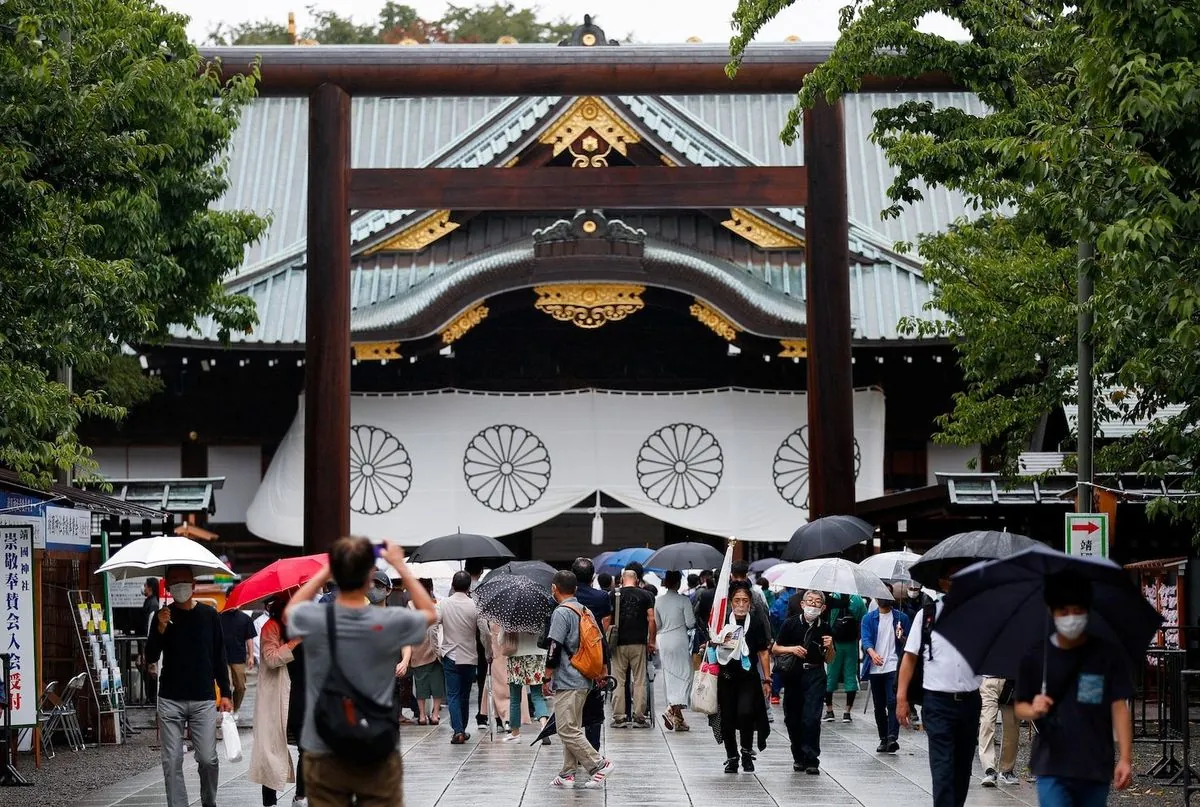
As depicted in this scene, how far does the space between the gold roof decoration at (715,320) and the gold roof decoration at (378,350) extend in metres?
4.25

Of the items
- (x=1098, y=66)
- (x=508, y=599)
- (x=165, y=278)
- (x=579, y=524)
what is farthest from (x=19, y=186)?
(x=579, y=524)

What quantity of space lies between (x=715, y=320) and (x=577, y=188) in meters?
5.11

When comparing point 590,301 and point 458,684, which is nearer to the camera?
point 458,684

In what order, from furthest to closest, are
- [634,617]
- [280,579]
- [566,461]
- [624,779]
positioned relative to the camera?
1. [566,461]
2. [634,617]
3. [624,779]
4. [280,579]

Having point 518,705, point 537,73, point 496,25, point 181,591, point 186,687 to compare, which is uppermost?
point 496,25

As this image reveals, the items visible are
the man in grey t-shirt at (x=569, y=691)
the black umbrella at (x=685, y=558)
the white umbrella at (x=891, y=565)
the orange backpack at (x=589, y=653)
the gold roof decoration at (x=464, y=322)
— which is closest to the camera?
the man in grey t-shirt at (x=569, y=691)

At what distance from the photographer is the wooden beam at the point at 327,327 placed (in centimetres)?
1834

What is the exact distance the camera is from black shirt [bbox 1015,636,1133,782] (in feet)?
22.7

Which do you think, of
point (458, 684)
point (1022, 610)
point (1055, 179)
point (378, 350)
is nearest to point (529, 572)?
point (458, 684)

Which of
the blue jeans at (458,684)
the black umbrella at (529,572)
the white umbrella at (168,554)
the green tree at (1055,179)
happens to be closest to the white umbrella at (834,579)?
the green tree at (1055,179)

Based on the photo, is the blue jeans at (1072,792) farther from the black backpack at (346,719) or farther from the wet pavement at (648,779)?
the wet pavement at (648,779)

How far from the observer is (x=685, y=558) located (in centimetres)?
1925

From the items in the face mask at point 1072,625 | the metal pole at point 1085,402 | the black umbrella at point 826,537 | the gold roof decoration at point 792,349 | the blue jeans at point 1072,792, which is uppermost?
the gold roof decoration at point 792,349

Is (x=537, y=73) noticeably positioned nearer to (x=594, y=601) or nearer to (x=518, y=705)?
(x=594, y=601)
